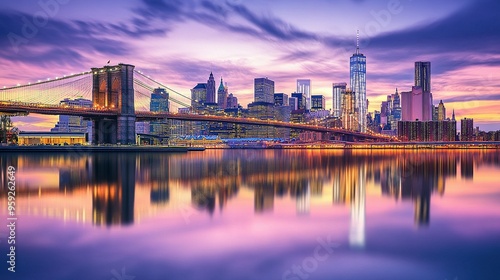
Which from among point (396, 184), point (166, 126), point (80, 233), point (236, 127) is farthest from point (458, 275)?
point (236, 127)

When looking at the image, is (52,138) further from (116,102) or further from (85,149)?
(116,102)

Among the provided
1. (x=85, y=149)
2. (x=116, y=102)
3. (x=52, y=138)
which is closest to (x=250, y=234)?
(x=85, y=149)

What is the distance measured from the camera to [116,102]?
52.1m

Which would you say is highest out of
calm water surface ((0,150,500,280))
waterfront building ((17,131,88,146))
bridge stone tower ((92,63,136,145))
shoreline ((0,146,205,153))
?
bridge stone tower ((92,63,136,145))

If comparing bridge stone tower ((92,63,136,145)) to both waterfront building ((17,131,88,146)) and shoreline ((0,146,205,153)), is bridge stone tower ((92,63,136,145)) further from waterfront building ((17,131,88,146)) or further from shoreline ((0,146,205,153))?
waterfront building ((17,131,88,146))

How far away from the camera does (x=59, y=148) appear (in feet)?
172

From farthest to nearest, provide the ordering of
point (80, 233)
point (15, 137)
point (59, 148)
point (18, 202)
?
1. point (15, 137)
2. point (59, 148)
3. point (18, 202)
4. point (80, 233)

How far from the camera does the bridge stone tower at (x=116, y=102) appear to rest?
163ft

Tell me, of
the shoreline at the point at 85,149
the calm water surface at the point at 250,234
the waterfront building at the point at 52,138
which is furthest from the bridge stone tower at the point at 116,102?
the calm water surface at the point at 250,234

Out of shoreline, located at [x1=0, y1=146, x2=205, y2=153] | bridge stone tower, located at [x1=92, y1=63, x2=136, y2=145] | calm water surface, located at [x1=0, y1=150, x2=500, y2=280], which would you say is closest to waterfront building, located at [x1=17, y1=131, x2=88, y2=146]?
shoreline, located at [x1=0, y1=146, x2=205, y2=153]

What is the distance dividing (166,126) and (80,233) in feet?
343

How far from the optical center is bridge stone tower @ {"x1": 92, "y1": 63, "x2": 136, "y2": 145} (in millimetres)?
49750

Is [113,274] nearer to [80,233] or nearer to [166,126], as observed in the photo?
[80,233]

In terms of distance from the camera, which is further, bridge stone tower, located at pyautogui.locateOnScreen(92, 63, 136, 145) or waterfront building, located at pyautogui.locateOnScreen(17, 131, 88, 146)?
waterfront building, located at pyautogui.locateOnScreen(17, 131, 88, 146)
